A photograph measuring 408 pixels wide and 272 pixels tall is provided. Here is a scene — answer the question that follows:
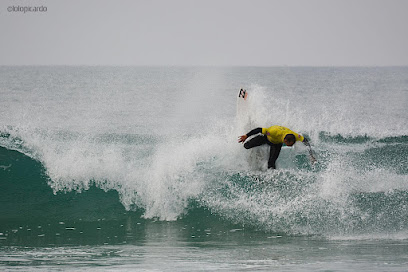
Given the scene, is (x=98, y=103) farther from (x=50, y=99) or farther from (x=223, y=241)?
(x=223, y=241)

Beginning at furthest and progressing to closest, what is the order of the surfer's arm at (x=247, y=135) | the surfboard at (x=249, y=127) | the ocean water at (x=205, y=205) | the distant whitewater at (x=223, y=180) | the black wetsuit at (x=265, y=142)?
the surfboard at (x=249, y=127) < the black wetsuit at (x=265, y=142) < the distant whitewater at (x=223, y=180) < the surfer's arm at (x=247, y=135) < the ocean water at (x=205, y=205)

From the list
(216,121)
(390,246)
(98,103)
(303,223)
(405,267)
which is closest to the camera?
(405,267)

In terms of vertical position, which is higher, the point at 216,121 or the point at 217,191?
the point at 216,121

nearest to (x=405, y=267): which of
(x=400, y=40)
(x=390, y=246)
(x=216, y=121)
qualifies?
(x=390, y=246)

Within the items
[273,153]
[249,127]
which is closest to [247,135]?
[273,153]

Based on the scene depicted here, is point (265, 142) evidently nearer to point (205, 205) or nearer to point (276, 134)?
point (276, 134)

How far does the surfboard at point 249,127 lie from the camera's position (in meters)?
10.2

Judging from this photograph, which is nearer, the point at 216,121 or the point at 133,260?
the point at 133,260

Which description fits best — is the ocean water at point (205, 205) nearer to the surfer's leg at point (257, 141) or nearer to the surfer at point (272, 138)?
the surfer at point (272, 138)

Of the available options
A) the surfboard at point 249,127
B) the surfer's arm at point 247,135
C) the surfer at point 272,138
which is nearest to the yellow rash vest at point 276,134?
the surfer at point 272,138

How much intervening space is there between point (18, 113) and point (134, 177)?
19239mm

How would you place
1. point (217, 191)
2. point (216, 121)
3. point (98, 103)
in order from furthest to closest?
point (98, 103)
point (216, 121)
point (217, 191)

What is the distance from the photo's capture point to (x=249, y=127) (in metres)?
10.9

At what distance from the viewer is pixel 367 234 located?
840cm
